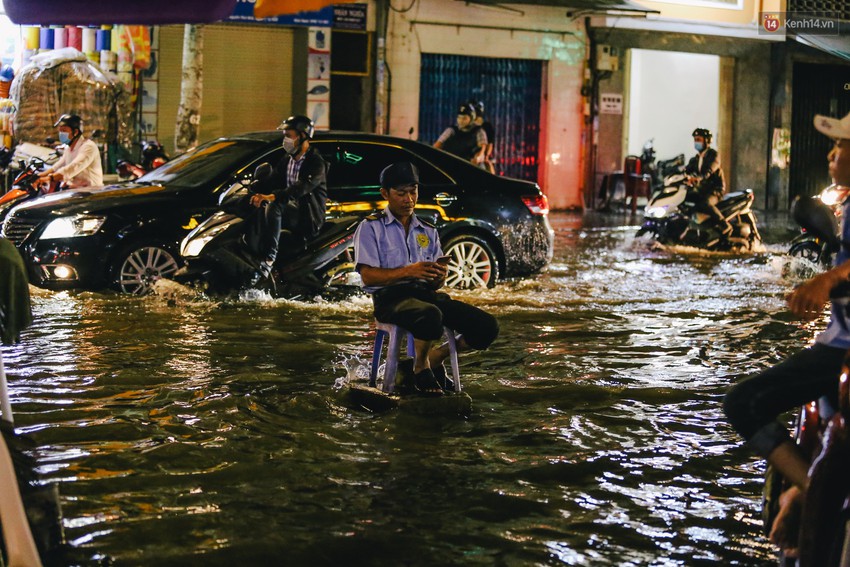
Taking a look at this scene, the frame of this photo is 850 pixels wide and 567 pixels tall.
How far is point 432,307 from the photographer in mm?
6195

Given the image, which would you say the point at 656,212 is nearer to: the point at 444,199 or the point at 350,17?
the point at 444,199

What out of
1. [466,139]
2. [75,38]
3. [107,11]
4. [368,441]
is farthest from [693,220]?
[107,11]

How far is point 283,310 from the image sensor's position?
1050 centimetres

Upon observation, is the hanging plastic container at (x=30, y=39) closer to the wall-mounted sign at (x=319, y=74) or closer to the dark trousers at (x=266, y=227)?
the wall-mounted sign at (x=319, y=74)

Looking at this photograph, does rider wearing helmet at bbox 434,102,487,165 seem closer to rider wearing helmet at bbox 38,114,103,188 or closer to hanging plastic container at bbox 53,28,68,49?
rider wearing helmet at bbox 38,114,103,188

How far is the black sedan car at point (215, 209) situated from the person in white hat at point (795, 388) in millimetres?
7439

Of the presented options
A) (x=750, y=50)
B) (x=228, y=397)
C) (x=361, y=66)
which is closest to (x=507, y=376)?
(x=228, y=397)

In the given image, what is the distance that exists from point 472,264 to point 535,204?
1030 millimetres

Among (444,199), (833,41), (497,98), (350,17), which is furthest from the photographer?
(833,41)

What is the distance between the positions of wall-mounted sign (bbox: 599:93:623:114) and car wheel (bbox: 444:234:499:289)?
15.1 meters

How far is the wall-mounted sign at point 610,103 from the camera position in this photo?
85.8 ft

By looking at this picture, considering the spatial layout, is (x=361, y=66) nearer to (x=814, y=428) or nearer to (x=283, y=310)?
(x=283, y=310)

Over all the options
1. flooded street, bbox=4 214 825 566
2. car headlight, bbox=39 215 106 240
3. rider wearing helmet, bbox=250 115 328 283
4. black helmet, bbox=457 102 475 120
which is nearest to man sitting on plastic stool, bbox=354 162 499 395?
flooded street, bbox=4 214 825 566

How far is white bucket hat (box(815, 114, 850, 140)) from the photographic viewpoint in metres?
3.84
